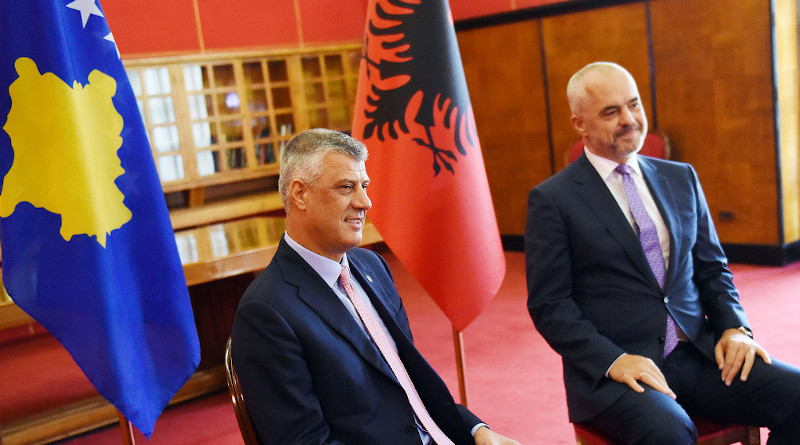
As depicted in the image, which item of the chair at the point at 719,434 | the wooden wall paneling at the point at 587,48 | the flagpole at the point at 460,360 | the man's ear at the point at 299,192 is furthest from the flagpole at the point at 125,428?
the wooden wall paneling at the point at 587,48

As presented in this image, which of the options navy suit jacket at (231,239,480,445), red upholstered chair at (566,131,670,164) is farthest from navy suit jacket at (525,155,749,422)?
red upholstered chair at (566,131,670,164)

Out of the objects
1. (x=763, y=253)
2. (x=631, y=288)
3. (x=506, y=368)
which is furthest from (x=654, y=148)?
(x=631, y=288)

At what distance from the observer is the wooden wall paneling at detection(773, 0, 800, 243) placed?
5504 millimetres

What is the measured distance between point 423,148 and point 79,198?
1.11 metres

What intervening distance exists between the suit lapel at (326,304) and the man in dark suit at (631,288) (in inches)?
27.9

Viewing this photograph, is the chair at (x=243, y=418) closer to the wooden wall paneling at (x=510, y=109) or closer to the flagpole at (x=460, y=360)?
the flagpole at (x=460, y=360)

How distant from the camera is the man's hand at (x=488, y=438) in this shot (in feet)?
5.95

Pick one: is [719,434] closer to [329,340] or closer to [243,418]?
[329,340]

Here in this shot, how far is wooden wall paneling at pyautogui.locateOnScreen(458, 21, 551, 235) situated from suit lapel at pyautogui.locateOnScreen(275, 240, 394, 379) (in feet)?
18.1

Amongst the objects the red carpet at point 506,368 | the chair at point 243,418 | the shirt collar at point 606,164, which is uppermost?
the shirt collar at point 606,164

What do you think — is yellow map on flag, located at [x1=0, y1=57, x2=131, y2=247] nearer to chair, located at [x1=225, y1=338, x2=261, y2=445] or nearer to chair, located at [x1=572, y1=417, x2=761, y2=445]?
chair, located at [x1=225, y1=338, x2=261, y2=445]

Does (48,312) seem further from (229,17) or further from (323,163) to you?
(229,17)

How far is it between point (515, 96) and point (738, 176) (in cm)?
220

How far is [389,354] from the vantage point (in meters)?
1.80
